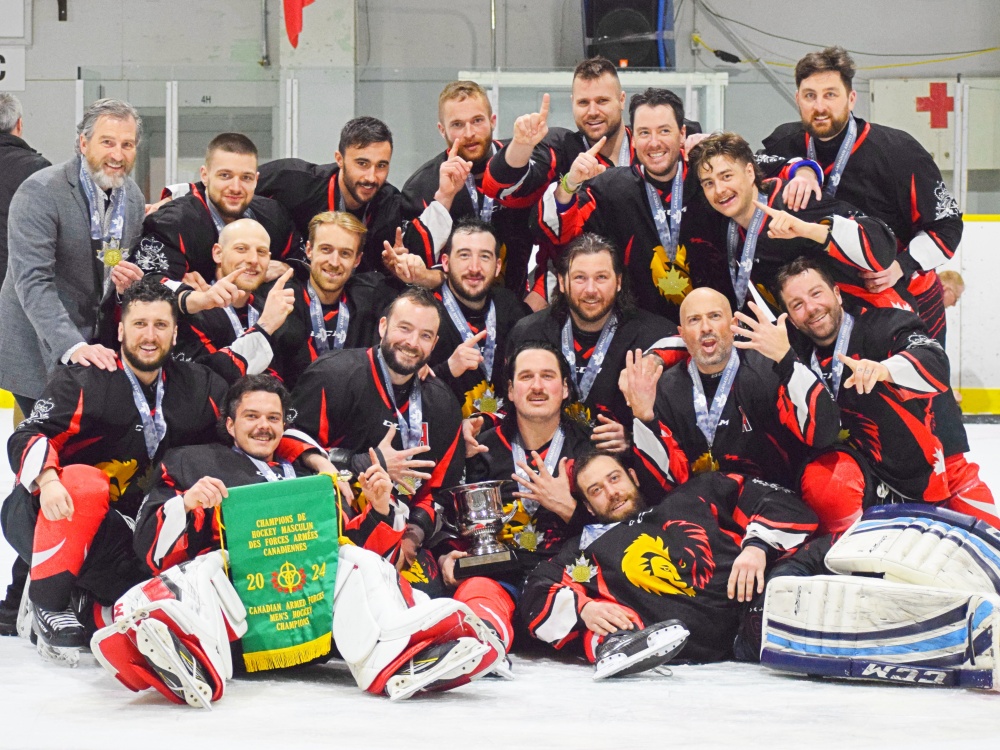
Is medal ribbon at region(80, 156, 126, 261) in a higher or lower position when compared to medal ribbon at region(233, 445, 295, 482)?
higher

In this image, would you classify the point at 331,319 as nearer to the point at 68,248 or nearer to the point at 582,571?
the point at 68,248

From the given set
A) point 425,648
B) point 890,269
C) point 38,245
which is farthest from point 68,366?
point 890,269

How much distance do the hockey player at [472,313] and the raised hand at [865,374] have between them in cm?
119

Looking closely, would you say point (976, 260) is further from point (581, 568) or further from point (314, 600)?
point (314, 600)

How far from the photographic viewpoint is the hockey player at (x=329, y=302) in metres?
4.16

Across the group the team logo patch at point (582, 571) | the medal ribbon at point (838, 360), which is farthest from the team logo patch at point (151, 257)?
the medal ribbon at point (838, 360)

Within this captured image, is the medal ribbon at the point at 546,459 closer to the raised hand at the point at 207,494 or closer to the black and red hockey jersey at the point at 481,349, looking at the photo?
the black and red hockey jersey at the point at 481,349

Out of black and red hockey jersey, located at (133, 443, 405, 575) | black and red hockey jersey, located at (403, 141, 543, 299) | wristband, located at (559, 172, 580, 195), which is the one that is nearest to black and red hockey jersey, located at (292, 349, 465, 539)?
black and red hockey jersey, located at (133, 443, 405, 575)

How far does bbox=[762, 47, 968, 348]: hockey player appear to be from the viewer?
4.19 metres

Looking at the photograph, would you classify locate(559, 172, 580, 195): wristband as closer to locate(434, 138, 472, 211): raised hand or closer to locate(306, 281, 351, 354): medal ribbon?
locate(434, 138, 472, 211): raised hand

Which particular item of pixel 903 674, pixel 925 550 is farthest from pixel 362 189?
pixel 903 674

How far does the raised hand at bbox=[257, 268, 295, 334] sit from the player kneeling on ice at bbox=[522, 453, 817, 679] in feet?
3.66

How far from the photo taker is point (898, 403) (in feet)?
12.5

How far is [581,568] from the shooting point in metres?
3.65
